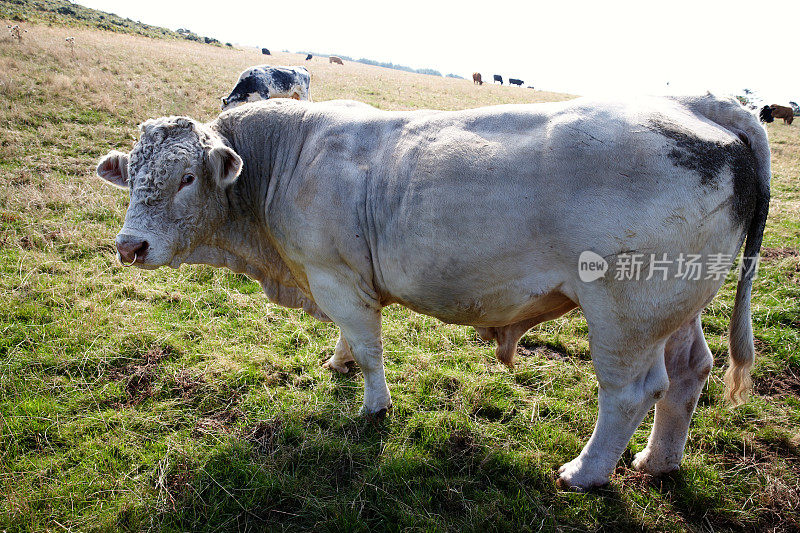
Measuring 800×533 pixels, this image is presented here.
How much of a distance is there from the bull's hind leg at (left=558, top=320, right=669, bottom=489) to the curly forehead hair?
3.11 metres

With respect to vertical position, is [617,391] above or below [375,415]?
above

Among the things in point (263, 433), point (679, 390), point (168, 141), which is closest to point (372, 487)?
point (263, 433)

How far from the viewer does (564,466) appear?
11.5 ft

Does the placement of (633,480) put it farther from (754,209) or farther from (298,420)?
(298,420)

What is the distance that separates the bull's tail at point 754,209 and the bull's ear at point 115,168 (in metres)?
4.21

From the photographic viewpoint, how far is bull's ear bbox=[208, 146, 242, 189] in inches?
136

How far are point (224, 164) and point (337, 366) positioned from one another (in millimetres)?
2234

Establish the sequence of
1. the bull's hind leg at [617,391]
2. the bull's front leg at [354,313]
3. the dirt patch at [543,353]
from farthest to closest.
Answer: the dirt patch at [543,353]
the bull's front leg at [354,313]
the bull's hind leg at [617,391]

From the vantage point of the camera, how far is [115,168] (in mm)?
3850

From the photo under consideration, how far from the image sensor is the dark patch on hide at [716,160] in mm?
2551

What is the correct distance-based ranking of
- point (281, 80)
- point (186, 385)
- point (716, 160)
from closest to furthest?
point (716, 160) < point (186, 385) < point (281, 80)

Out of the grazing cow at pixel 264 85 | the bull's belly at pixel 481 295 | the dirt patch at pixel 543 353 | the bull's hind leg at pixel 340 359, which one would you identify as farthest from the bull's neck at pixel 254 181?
the grazing cow at pixel 264 85
